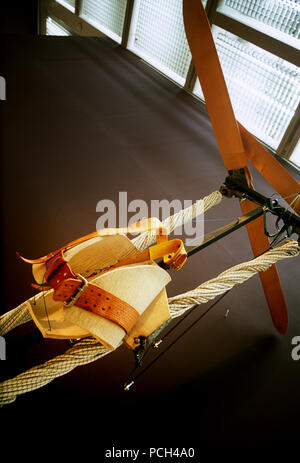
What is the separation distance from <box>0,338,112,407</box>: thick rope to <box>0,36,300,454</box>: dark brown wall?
3.4 inches

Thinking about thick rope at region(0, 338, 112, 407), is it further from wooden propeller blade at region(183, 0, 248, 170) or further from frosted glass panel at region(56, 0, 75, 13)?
frosted glass panel at region(56, 0, 75, 13)

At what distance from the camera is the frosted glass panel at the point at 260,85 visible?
455 cm

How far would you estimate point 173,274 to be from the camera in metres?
2.69

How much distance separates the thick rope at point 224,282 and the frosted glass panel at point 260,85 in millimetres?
3955

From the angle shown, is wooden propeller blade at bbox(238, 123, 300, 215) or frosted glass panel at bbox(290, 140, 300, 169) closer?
wooden propeller blade at bbox(238, 123, 300, 215)

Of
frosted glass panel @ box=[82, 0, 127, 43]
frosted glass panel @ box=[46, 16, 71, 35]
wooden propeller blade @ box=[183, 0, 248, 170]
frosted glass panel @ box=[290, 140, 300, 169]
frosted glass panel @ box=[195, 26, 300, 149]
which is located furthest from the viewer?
frosted glass panel @ box=[46, 16, 71, 35]

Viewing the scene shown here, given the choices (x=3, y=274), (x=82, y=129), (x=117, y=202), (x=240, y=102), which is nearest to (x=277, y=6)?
(x=240, y=102)

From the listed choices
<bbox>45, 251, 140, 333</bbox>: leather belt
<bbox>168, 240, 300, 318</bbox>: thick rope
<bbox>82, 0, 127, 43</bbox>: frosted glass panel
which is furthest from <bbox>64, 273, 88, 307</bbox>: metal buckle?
<bbox>82, 0, 127, 43</bbox>: frosted glass panel

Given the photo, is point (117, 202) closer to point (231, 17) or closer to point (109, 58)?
point (231, 17)

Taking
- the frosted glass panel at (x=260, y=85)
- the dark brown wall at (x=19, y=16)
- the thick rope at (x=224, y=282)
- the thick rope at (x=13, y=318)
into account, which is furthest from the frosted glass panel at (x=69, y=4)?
the thick rope at (x=13, y=318)

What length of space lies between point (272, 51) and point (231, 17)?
1046mm

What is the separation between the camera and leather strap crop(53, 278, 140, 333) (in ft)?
2.66

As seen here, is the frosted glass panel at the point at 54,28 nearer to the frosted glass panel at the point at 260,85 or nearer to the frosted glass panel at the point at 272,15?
the frosted glass panel at the point at 260,85

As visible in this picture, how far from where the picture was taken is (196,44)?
1499mm
